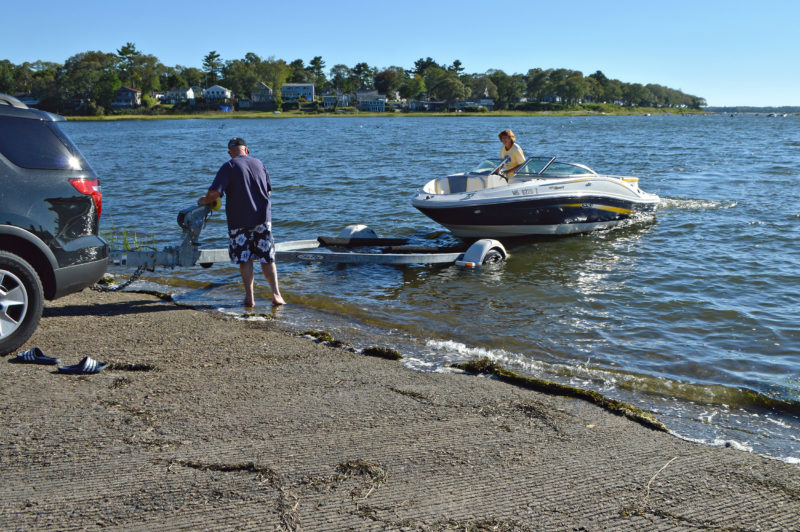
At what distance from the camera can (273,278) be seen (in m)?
8.30

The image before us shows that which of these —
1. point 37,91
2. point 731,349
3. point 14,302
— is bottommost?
point 731,349

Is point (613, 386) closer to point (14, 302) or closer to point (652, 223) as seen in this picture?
point (14, 302)

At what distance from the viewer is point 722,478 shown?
3.88m

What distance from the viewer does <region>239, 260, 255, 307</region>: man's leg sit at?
321 inches

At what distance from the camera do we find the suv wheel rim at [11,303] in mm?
5336

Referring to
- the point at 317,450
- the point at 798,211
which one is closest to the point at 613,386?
the point at 317,450

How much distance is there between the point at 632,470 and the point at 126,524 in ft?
9.32

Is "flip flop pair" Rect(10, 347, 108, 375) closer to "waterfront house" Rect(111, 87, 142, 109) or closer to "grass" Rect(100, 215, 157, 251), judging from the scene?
"grass" Rect(100, 215, 157, 251)

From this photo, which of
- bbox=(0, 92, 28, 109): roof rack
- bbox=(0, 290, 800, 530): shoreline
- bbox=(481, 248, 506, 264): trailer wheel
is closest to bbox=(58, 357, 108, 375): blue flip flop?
bbox=(0, 290, 800, 530): shoreline

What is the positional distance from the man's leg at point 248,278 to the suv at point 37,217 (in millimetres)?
2378

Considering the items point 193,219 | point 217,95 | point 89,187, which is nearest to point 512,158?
point 193,219

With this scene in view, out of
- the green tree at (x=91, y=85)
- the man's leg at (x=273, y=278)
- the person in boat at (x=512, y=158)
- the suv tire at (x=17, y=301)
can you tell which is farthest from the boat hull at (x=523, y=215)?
the green tree at (x=91, y=85)

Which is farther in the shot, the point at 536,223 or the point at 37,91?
the point at 37,91

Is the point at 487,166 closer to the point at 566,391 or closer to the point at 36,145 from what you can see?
the point at 566,391
